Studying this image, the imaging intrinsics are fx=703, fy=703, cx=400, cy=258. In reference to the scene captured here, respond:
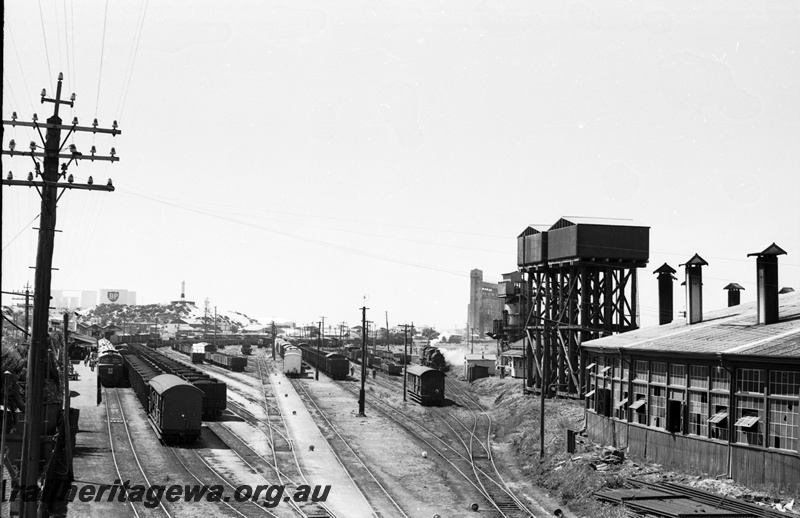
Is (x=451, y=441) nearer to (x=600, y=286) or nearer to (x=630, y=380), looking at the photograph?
(x=630, y=380)

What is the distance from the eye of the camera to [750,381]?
25453mm

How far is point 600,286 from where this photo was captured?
175 feet

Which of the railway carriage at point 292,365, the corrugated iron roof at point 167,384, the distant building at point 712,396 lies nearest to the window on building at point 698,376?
the distant building at point 712,396

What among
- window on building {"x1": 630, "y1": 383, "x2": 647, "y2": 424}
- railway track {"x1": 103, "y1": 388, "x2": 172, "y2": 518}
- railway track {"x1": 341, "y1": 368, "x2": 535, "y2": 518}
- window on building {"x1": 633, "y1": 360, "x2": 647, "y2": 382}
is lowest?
railway track {"x1": 341, "y1": 368, "x2": 535, "y2": 518}

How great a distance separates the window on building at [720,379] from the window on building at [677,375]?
68.8 inches

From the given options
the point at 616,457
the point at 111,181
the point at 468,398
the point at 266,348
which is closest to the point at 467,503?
the point at 616,457

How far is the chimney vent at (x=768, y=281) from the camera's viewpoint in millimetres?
29172

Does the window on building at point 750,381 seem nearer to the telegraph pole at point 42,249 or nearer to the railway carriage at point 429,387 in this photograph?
the telegraph pole at point 42,249

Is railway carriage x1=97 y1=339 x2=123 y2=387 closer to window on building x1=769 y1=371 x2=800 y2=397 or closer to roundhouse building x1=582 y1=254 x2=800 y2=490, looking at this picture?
roundhouse building x1=582 y1=254 x2=800 y2=490

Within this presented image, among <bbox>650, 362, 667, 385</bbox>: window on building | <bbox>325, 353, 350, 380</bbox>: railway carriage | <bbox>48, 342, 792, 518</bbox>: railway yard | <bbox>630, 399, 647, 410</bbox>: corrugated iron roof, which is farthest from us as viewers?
<bbox>325, 353, 350, 380</bbox>: railway carriage

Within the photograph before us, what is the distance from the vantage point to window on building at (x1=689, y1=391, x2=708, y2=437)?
89.8ft

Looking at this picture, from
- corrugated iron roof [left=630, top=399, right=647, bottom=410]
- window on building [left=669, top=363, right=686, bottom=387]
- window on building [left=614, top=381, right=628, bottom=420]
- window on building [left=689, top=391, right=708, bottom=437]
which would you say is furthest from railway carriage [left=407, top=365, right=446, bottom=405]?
window on building [left=689, top=391, right=708, bottom=437]

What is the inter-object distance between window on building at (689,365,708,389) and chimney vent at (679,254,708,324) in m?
8.79

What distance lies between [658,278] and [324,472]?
2330 centimetres
